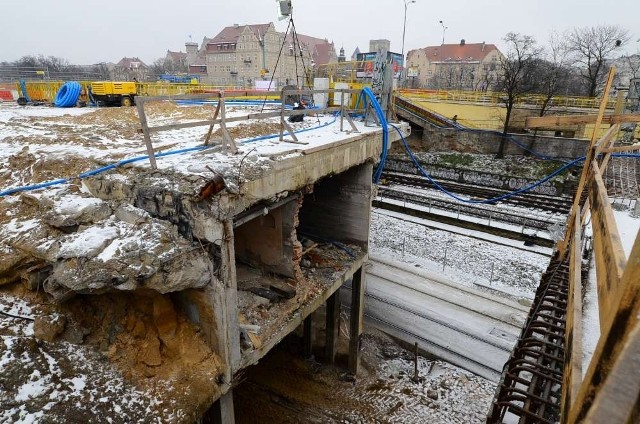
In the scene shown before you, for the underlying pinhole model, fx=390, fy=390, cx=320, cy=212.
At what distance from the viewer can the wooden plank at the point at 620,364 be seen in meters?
1.14

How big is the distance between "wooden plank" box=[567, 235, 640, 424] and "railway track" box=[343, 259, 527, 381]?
11.0 m

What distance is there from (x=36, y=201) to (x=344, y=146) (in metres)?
5.41

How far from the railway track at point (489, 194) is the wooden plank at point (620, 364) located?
20.9m

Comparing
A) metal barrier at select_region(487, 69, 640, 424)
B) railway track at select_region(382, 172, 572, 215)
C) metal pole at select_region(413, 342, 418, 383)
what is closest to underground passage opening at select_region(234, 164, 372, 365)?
Answer: metal pole at select_region(413, 342, 418, 383)

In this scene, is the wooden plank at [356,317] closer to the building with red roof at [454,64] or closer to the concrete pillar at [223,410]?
the concrete pillar at [223,410]

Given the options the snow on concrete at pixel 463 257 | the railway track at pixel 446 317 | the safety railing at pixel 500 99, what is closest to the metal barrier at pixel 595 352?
the railway track at pixel 446 317

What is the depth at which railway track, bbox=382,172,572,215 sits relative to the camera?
1992 cm

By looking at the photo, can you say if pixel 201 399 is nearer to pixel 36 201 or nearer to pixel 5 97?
pixel 36 201

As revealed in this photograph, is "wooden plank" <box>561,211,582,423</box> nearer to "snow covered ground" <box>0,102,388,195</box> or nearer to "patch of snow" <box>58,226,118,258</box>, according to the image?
"snow covered ground" <box>0,102,388,195</box>

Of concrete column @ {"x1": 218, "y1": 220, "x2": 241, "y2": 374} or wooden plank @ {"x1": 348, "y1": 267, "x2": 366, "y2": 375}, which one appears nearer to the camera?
concrete column @ {"x1": 218, "y1": 220, "x2": 241, "y2": 374}

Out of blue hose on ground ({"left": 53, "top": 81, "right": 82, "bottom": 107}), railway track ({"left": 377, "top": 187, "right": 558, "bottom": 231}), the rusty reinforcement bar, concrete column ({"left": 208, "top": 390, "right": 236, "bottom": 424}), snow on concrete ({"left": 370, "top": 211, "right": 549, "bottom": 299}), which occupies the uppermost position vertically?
blue hose on ground ({"left": 53, "top": 81, "right": 82, "bottom": 107})

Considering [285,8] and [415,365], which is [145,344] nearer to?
[415,365]

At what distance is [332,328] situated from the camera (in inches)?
466

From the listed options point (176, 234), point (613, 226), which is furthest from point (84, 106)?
point (613, 226)
